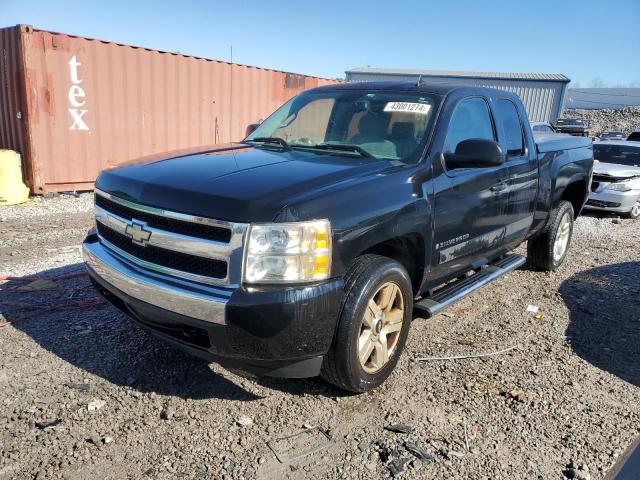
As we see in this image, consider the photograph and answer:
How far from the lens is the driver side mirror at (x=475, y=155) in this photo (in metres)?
3.23

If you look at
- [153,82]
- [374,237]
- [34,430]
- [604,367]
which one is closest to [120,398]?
[34,430]

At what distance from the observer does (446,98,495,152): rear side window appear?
3514mm

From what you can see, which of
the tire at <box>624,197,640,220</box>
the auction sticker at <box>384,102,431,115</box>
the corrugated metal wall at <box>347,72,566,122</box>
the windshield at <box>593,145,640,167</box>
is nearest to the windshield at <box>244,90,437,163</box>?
the auction sticker at <box>384,102,431,115</box>

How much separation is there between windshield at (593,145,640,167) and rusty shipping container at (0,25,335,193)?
8.66 m

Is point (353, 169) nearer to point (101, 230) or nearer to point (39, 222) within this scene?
point (101, 230)

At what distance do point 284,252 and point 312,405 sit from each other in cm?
110

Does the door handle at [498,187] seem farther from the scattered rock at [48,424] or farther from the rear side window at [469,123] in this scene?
the scattered rock at [48,424]

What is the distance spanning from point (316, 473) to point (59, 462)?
1210 mm

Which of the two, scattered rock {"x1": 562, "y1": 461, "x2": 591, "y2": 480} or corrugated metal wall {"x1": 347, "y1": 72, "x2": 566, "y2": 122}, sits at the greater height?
corrugated metal wall {"x1": 347, "y1": 72, "x2": 566, "y2": 122}

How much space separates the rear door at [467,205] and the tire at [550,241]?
150 centimetres

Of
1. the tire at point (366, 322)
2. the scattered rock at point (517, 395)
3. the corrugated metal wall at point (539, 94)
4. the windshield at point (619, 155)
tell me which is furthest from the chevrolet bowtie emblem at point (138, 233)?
the corrugated metal wall at point (539, 94)

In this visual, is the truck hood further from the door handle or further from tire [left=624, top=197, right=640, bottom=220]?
tire [left=624, top=197, right=640, bottom=220]

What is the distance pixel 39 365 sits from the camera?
3.19 metres

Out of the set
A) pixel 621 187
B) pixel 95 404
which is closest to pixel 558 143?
pixel 95 404
